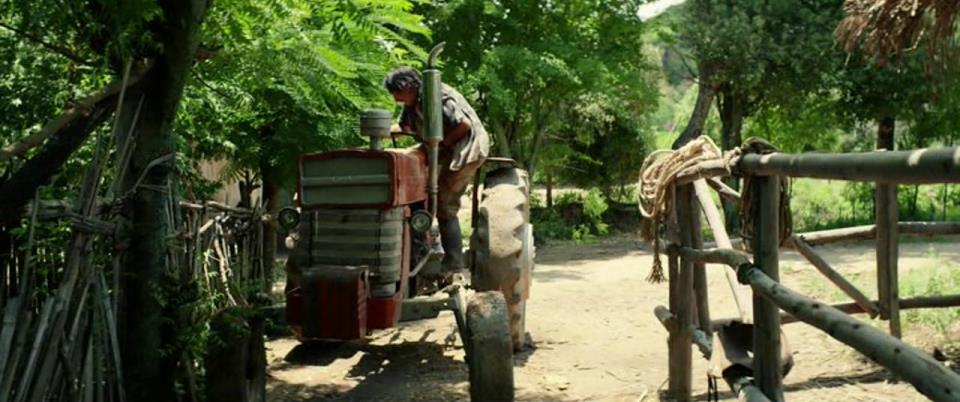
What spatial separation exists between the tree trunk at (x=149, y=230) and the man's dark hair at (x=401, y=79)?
74.1 inches

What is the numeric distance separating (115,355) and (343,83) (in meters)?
2.16

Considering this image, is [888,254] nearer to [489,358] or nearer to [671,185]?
[671,185]

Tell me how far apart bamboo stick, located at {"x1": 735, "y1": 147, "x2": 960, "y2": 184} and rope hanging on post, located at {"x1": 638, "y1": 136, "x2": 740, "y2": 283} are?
1.59m

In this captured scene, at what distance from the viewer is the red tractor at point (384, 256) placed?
17.6ft

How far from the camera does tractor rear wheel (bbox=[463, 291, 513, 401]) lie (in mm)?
5219

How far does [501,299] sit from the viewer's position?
5.63 metres

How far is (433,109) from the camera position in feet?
19.9

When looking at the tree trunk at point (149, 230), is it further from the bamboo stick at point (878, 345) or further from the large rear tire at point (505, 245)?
the bamboo stick at point (878, 345)

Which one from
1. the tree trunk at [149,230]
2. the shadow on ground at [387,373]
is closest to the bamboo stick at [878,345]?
the tree trunk at [149,230]

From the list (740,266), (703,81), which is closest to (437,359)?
(740,266)

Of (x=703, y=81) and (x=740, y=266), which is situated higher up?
(x=703, y=81)

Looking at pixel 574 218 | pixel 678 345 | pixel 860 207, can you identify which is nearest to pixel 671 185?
pixel 678 345

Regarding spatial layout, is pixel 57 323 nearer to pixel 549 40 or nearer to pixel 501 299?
pixel 501 299

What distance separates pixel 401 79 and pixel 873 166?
406 cm
